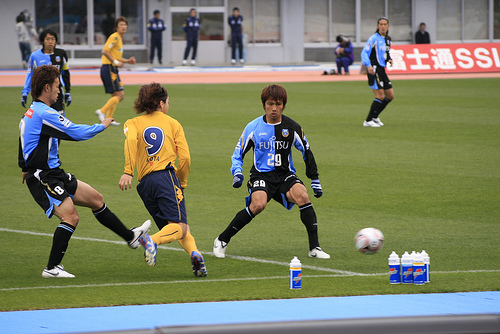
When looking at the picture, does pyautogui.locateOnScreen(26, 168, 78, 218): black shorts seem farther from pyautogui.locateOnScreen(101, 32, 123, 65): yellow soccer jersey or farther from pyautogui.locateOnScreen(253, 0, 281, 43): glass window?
pyautogui.locateOnScreen(253, 0, 281, 43): glass window

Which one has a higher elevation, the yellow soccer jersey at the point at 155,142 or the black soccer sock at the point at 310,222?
the yellow soccer jersey at the point at 155,142

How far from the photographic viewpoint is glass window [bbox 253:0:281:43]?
38156 mm

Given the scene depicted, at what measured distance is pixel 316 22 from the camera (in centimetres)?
3919

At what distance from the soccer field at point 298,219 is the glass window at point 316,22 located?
21.4m

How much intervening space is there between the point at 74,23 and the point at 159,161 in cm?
3152

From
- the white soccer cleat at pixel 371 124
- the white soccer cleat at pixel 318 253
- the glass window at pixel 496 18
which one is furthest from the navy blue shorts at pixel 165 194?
the glass window at pixel 496 18

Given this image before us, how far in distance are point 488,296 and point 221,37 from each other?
32777 millimetres

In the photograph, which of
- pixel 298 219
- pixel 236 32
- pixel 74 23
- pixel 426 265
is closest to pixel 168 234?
pixel 426 265

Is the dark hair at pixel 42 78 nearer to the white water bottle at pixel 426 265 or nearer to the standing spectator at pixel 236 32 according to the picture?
the white water bottle at pixel 426 265

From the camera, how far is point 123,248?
8.08 metres

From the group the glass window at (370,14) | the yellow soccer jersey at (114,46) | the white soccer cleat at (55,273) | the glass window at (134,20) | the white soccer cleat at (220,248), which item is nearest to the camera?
the white soccer cleat at (55,273)

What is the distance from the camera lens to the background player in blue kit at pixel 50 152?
6609 mm

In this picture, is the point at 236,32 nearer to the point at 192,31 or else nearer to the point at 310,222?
the point at 192,31

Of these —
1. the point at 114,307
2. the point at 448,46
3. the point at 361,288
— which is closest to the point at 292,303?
the point at 361,288
